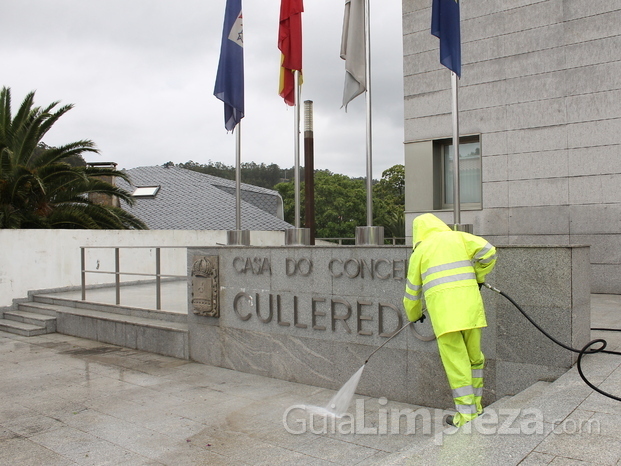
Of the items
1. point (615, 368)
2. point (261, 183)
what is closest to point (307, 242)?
point (615, 368)

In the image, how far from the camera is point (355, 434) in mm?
5152

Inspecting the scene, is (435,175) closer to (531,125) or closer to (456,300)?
(531,125)

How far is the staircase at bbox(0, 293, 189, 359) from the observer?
29.6 feet

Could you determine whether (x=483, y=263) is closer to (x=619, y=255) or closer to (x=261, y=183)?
(x=619, y=255)

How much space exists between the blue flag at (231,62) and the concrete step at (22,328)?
6.28m

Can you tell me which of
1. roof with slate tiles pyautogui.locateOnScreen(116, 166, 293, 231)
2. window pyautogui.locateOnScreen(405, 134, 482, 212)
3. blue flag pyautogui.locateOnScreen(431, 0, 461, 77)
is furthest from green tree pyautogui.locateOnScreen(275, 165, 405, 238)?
blue flag pyautogui.locateOnScreen(431, 0, 461, 77)

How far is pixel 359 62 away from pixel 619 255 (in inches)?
259

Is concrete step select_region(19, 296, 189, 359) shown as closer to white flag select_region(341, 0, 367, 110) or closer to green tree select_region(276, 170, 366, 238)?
white flag select_region(341, 0, 367, 110)

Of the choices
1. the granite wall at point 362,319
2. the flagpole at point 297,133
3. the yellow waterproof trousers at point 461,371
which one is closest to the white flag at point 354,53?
the flagpole at point 297,133

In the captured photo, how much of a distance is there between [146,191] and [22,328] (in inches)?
798

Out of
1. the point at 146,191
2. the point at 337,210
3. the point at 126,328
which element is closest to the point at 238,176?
the point at 126,328

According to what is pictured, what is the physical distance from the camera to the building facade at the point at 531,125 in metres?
10.6

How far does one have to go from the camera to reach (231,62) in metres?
8.94

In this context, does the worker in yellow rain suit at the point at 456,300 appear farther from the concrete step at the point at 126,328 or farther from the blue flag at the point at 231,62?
the blue flag at the point at 231,62
